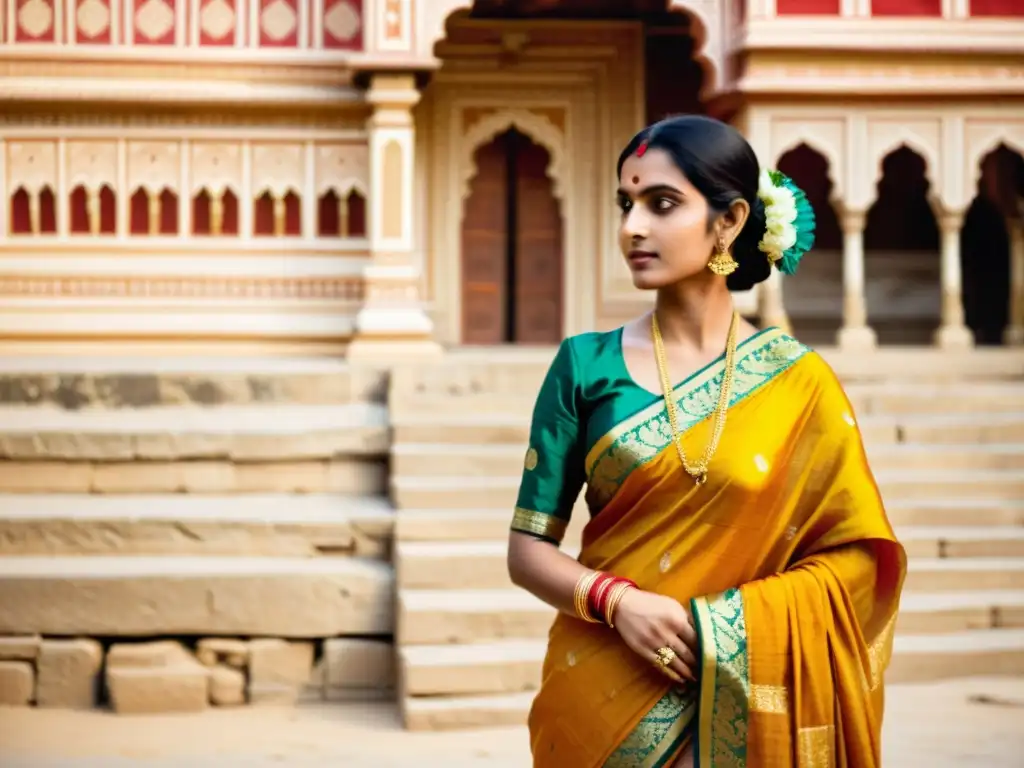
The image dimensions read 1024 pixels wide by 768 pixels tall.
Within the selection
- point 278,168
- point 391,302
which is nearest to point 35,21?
point 278,168

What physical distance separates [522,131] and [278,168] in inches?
89.2

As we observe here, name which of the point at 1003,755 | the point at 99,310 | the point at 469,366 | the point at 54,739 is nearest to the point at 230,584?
the point at 54,739

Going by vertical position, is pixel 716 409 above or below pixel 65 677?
above

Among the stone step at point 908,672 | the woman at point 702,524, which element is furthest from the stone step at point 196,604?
the woman at point 702,524

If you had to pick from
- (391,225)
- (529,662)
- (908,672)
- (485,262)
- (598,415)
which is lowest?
(908,672)

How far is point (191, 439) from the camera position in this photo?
657 centimetres

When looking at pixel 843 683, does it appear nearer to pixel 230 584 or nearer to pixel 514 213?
pixel 230 584

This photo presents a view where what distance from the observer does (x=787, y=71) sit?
27.9 feet

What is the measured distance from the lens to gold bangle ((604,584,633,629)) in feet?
6.64

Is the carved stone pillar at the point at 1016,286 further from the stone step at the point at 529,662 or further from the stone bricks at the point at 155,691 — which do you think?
the stone bricks at the point at 155,691

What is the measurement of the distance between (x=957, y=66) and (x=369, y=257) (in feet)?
13.1

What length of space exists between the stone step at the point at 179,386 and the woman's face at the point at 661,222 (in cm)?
524

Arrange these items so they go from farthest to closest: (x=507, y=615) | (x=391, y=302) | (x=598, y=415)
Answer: (x=391, y=302) < (x=507, y=615) < (x=598, y=415)

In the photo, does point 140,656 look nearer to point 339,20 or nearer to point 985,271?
point 339,20
